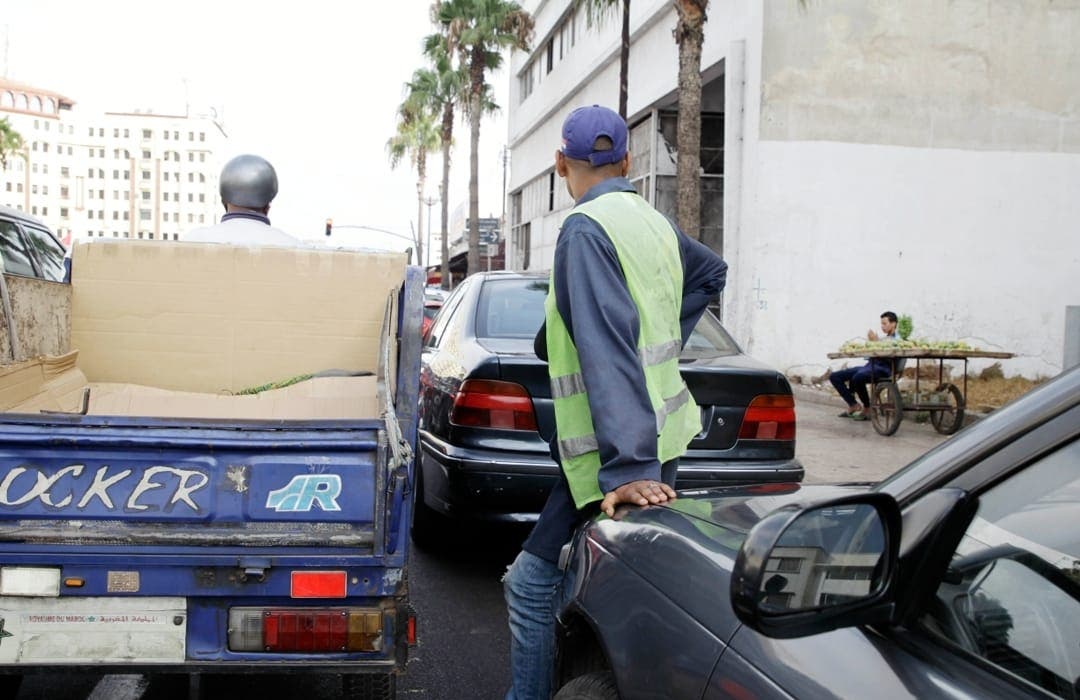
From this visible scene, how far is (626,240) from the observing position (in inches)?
103

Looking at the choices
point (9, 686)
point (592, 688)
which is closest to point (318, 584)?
point (592, 688)

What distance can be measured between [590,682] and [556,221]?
29225 mm

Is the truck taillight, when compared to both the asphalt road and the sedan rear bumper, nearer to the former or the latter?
the asphalt road

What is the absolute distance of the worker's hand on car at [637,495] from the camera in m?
2.38

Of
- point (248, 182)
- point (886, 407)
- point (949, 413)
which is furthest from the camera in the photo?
point (949, 413)

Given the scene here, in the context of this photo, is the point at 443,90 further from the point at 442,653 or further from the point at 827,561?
the point at 827,561

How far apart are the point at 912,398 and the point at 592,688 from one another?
33.7ft

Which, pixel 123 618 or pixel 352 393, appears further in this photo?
pixel 352 393

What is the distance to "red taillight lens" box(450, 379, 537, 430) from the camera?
4.79 metres

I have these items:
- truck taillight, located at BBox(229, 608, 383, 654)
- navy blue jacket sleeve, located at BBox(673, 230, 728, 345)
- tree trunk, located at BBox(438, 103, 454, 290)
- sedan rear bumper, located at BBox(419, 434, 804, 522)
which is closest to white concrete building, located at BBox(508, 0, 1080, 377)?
sedan rear bumper, located at BBox(419, 434, 804, 522)

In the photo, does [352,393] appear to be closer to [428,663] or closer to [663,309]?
[428,663]

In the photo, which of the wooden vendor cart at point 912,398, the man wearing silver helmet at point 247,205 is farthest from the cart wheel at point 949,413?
the man wearing silver helmet at point 247,205

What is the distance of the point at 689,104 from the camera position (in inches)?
499

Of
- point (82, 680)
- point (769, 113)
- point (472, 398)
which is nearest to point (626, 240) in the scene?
point (472, 398)
